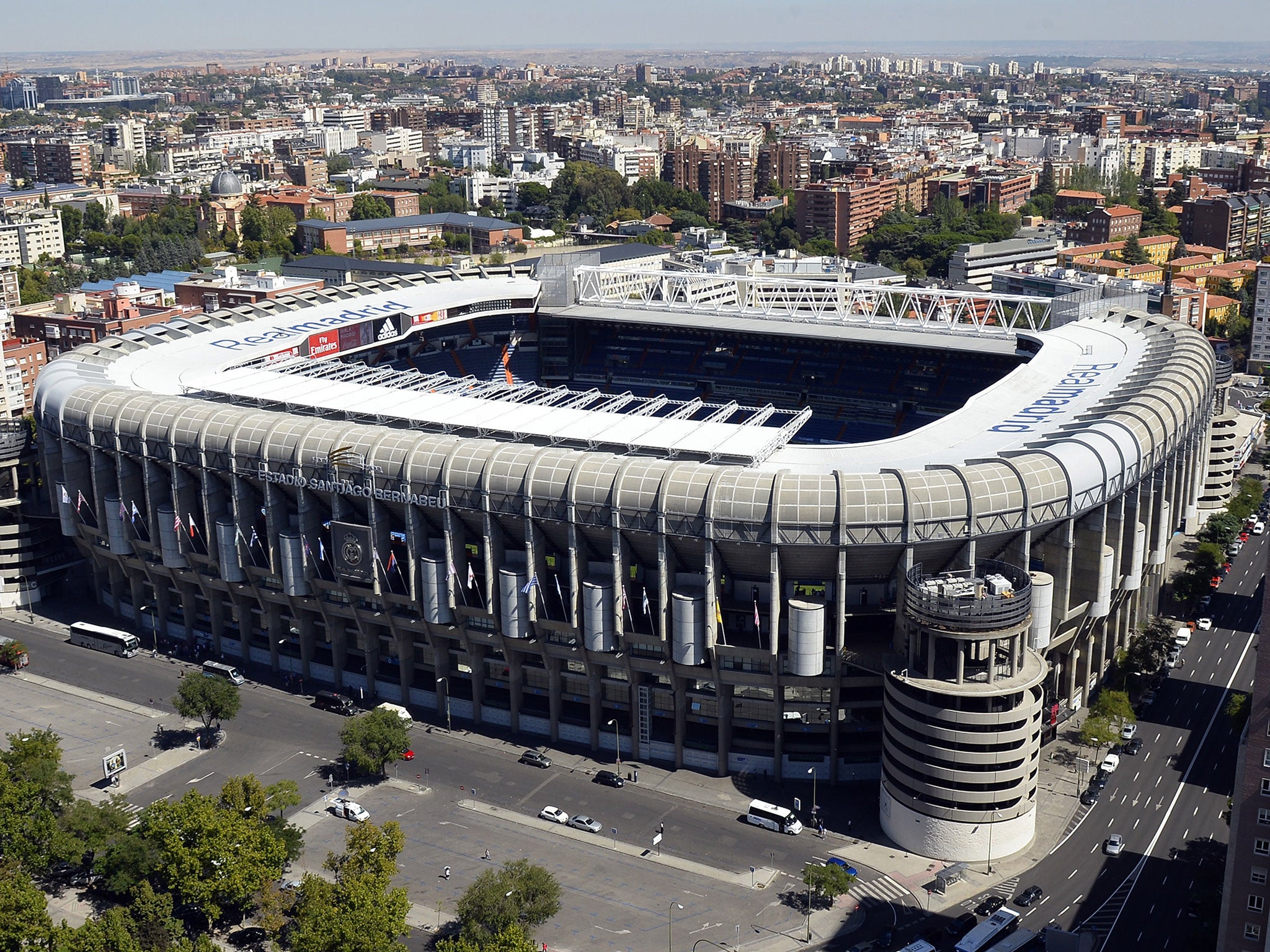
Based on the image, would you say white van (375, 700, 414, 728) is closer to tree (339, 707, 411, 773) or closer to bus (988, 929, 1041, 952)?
tree (339, 707, 411, 773)

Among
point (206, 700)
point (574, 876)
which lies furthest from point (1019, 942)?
point (206, 700)

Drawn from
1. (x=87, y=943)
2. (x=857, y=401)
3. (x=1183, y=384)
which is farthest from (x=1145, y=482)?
Result: (x=87, y=943)

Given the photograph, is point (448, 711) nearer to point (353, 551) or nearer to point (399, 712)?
point (399, 712)

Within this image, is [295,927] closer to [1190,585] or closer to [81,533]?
[81,533]

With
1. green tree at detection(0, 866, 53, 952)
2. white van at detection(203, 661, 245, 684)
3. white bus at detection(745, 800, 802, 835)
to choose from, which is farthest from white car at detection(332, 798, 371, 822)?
white bus at detection(745, 800, 802, 835)

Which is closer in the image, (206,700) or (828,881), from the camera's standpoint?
(828,881)

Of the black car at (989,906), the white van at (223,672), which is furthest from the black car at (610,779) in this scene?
the white van at (223,672)
